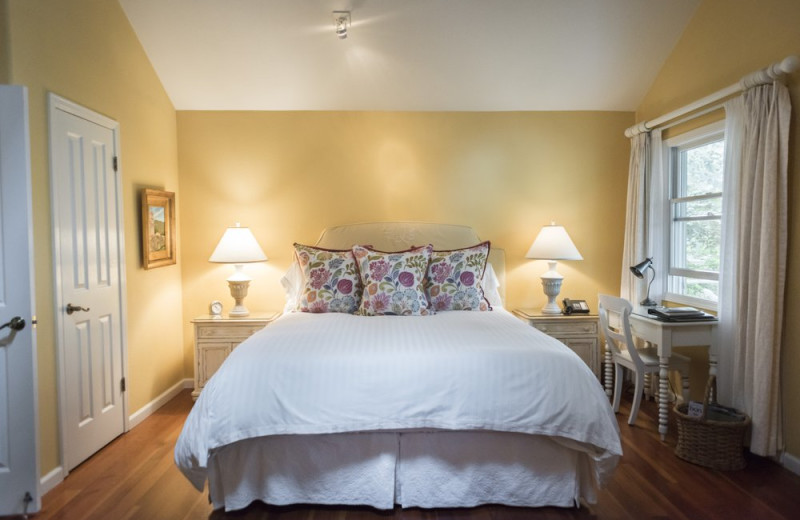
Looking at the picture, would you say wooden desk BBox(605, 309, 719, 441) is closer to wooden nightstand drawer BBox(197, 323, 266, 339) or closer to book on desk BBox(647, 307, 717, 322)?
book on desk BBox(647, 307, 717, 322)

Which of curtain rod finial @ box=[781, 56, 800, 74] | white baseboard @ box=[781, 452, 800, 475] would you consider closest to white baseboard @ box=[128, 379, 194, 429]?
white baseboard @ box=[781, 452, 800, 475]

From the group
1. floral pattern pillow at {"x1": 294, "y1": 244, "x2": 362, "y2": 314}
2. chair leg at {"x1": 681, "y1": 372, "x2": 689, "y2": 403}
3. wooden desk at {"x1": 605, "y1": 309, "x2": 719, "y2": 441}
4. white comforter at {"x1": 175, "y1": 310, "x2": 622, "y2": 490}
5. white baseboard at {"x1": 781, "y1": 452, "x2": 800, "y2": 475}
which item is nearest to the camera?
white comforter at {"x1": 175, "y1": 310, "x2": 622, "y2": 490}

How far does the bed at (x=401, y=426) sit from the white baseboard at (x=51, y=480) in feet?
2.94

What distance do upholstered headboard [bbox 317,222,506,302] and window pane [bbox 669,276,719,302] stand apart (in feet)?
4.36

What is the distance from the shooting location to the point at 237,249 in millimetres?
3773

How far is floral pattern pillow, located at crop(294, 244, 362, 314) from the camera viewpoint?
3.42 m

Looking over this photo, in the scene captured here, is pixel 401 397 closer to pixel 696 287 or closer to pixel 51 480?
pixel 51 480

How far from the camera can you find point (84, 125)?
2.83m

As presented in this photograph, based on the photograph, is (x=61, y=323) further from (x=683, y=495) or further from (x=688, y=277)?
(x=688, y=277)

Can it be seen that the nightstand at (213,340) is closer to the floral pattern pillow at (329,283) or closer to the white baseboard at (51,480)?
the floral pattern pillow at (329,283)

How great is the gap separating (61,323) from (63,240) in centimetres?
44

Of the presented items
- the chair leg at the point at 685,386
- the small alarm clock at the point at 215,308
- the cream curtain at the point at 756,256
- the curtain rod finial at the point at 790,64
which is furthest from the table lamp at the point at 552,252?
the small alarm clock at the point at 215,308

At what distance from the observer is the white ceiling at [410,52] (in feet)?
11.0

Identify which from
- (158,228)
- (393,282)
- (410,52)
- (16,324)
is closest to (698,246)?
(393,282)
